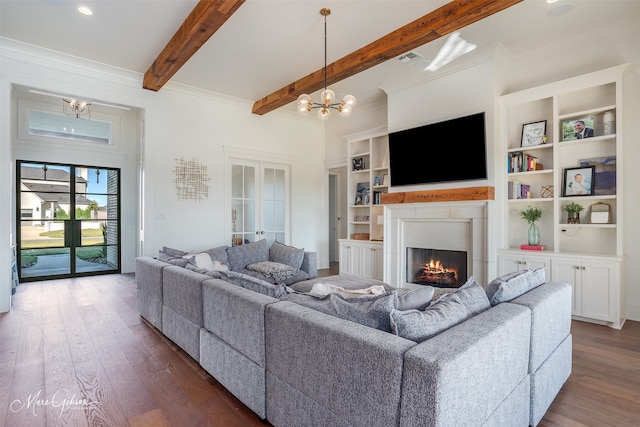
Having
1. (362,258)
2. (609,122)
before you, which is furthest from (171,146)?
(609,122)

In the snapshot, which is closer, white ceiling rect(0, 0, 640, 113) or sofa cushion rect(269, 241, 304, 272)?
white ceiling rect(0, 0, 640, 113)

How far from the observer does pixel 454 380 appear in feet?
3.62

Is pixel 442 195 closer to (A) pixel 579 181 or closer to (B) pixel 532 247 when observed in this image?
(B) pixel 532 247

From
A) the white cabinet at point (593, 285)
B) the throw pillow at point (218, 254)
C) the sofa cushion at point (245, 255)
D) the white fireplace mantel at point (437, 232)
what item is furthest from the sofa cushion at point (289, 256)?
the white cabinet at point (593, 285)

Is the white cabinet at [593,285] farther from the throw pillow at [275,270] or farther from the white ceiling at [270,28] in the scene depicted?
the throw pillow at [275,270]

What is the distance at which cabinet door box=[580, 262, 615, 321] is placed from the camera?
3396 millimetres

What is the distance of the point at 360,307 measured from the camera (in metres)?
1.61

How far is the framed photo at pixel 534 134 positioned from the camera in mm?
4066

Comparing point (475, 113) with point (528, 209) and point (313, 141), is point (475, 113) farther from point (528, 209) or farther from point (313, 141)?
point (313, 141)

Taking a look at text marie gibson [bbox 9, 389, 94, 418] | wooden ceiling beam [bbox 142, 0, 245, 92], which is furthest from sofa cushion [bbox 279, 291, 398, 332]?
wooden ceiling beam [bbox 142, 0, 245, 92]

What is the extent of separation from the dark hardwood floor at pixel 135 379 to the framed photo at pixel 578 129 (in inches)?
82.0

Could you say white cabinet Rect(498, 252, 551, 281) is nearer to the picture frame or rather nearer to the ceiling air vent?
the ceiling air vent

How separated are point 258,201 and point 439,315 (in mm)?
5231

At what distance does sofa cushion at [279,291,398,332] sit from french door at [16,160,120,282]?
21.1 ft
